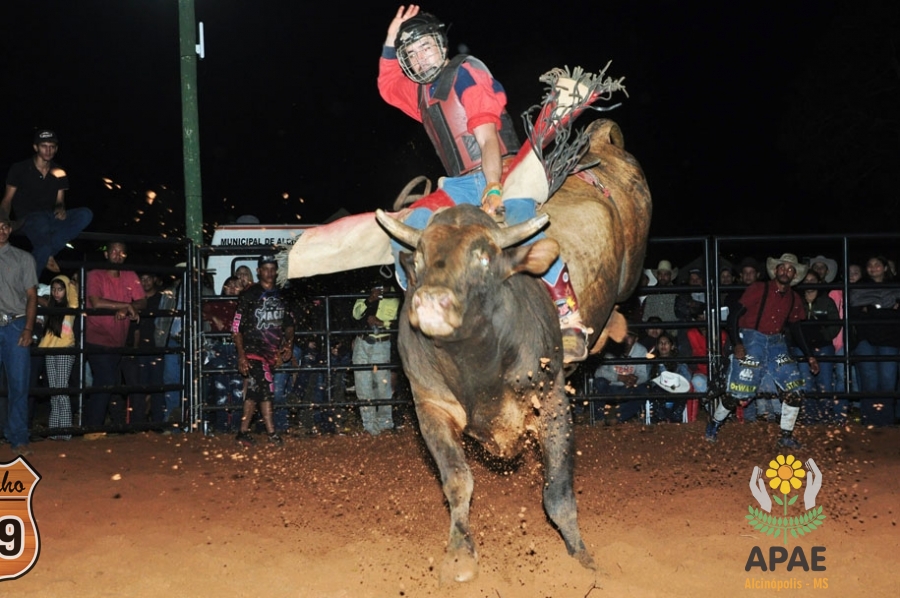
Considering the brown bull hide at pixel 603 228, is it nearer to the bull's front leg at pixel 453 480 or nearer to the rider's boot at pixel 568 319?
the rider's boot at pixel 568 319

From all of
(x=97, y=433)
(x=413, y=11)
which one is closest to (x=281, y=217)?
(x=97, y=433)

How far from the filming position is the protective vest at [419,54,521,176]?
4.46 meters

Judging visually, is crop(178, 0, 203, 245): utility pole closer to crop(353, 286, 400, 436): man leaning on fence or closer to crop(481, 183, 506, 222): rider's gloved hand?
crop(353, 286, 400, 436): man leaning on fence

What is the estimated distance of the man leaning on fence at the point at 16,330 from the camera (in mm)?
6781

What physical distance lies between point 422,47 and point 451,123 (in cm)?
39

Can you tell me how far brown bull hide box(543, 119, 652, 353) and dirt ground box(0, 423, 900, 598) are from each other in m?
1.06

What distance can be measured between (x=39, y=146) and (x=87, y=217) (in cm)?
65

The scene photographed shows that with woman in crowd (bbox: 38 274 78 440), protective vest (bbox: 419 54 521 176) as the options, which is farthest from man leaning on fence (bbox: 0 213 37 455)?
protective vest (bbox: 419 54 521 176)

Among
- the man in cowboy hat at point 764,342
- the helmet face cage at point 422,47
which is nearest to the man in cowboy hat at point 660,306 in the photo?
the man in cowboy hat at point 764,342

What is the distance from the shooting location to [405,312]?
4.20m

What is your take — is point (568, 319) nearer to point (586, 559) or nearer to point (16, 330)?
point (586, 559)

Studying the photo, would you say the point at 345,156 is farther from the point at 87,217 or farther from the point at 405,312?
the point at 405,312

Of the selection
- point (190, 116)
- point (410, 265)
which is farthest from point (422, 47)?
point (190, 116)

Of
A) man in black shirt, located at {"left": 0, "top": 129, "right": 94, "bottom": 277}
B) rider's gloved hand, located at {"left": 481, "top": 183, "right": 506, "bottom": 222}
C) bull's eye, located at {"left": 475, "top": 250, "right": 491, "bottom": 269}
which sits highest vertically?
man in black shirt, located at {"left": 0, "top": 129, "right": 94, "bottom": 277}
